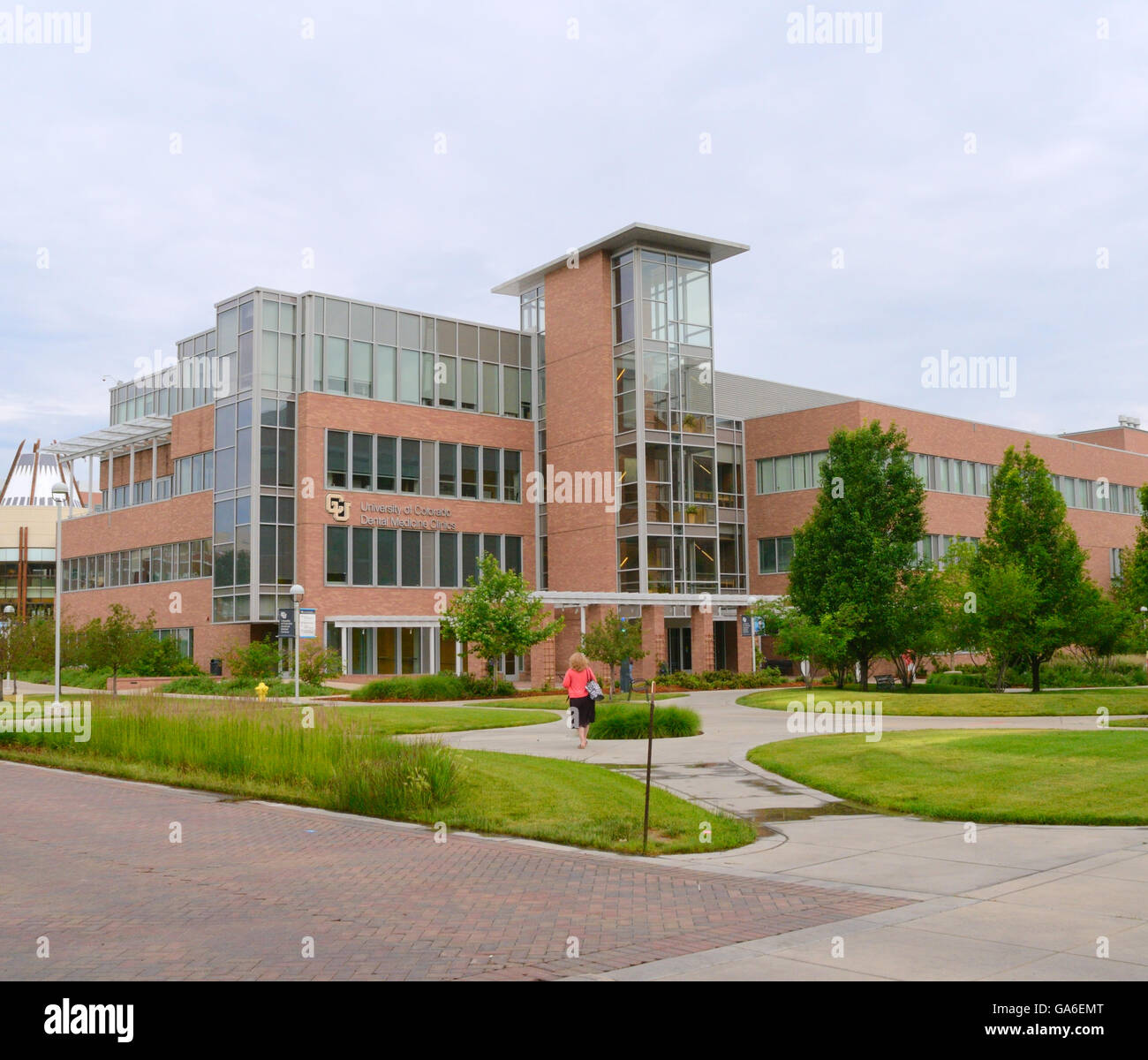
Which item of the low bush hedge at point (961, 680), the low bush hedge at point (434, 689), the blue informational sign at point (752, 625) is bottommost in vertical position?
the low bush hedge at point (961, 680)

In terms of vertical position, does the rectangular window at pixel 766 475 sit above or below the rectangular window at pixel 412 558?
above

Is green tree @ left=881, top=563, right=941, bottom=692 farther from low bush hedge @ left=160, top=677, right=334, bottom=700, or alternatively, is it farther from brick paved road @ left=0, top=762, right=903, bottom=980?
brick paved road @ left=0, top=762, right=903, bottom=980

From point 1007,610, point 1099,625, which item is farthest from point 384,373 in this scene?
point 1099,625

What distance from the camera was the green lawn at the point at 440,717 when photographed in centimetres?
2290

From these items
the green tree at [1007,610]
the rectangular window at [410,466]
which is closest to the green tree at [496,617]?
the rectangular window at [410,466]

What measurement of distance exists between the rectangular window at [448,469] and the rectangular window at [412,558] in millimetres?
2499

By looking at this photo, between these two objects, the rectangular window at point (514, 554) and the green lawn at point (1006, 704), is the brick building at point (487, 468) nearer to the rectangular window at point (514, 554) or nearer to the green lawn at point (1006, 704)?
the rectangular window at point (514, 554)

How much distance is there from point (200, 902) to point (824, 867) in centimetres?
497

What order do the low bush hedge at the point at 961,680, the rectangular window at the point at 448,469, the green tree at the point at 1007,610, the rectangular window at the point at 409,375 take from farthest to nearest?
the rectangular window at the point at 448,469
the rectangular window at the point at 409,375
the low bush hedge at the point at 961,680
the green tree at the point at 1007,610

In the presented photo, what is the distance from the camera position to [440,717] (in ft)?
84.4

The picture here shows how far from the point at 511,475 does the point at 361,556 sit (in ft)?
28.9
